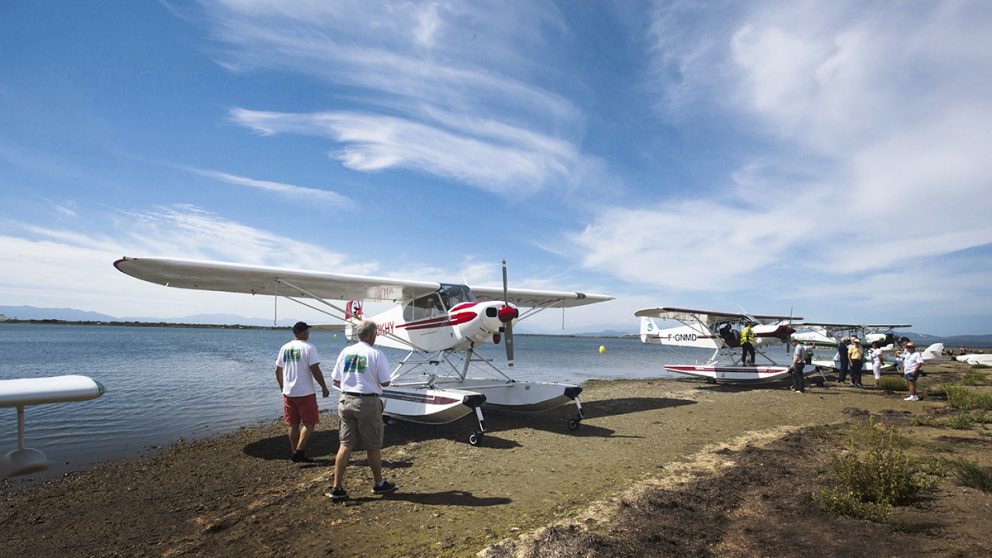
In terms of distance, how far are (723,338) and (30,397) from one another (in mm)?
18122

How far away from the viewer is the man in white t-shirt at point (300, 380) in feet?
18.4

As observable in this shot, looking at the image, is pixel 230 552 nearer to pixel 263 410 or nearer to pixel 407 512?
pixel 407 512

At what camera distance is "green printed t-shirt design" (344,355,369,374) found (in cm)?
443

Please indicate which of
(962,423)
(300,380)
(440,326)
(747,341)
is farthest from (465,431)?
(747,341)

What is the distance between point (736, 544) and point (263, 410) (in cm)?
1072

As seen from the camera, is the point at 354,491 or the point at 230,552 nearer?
the point at 230,552

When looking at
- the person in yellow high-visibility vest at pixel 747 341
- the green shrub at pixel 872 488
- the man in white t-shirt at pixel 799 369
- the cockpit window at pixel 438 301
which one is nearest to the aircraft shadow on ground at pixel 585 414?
the cockpit window at pixel 438 301

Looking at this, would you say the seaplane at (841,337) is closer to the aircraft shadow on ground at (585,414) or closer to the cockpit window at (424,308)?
the aircraft shadow on ground at (585,414)

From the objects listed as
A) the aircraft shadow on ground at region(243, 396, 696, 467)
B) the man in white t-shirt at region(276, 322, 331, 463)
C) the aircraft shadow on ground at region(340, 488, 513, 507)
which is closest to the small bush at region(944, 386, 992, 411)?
the aircraft shadow on ground at region(243, 396, 696, 467)

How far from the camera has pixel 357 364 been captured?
444 centimetres

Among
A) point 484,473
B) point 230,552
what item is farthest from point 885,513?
point 230,552

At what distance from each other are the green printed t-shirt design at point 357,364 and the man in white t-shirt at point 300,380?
1206mm

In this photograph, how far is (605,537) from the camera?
3.31 m

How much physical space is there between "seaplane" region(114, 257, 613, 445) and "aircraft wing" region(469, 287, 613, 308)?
1071mm
